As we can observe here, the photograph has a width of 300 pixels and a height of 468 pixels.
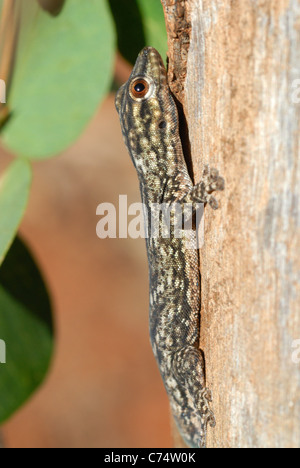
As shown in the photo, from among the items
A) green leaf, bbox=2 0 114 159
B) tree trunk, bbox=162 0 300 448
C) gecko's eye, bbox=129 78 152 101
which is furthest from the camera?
gecko's eye, bbox=129 78 152 101

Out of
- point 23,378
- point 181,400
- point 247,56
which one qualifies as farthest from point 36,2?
point 181,400

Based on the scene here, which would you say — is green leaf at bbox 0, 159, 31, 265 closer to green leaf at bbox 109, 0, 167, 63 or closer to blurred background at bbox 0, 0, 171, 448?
green leaf at bbox 109, 0, 167, 63

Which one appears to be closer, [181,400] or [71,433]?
[181,400]

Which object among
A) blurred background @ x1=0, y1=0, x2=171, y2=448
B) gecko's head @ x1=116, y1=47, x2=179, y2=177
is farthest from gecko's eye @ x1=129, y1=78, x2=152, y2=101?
blurred background @ x1=0, y1=0, x2=171, y2=448

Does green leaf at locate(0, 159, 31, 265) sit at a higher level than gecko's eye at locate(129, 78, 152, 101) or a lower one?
lower

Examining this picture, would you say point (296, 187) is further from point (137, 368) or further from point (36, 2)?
point (137, 368)

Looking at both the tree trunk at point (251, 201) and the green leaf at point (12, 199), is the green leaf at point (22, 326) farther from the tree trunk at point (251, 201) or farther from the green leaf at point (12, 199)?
the tree trunk at point (251, 201)

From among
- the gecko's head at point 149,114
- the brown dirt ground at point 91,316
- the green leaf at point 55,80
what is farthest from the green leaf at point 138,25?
the brown dirt ground at point 91,316
